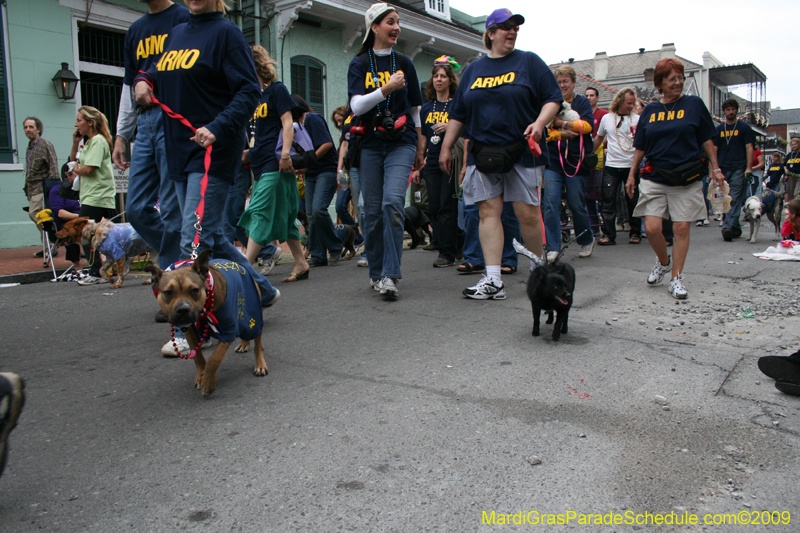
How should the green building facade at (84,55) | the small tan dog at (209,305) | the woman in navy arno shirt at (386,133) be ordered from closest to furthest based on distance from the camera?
the small tan dog at (209,305) < the woman in navy arno shirt at (386,133) < the green building facade at (84,55)

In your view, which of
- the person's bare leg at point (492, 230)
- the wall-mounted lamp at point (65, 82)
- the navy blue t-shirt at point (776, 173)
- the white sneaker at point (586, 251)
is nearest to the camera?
the person's bare leg at point (492, 230)

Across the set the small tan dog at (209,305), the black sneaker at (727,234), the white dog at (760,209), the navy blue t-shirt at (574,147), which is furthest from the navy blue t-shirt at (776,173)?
the small tan dog at (209,305)

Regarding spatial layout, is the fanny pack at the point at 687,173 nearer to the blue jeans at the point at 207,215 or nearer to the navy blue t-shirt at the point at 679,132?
the navy blue t-shirt at the point at 679,132

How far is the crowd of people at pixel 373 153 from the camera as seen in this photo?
3668mm

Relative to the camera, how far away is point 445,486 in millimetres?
2045

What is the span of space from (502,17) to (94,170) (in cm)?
531

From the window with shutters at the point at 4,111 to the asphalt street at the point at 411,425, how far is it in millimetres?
7857

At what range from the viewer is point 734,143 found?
10344mm

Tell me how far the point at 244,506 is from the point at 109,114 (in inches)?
494

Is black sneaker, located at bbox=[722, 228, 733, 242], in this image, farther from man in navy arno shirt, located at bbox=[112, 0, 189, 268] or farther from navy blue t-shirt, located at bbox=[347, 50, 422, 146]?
man in navy arno shirt, located at bbox=[112, 0, 189, 268]

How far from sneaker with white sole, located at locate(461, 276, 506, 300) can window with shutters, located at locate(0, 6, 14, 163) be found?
31.6ft

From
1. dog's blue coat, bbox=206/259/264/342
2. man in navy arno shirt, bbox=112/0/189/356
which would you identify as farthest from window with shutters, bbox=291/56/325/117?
dog's blue coat, bbox=206/259/264/342

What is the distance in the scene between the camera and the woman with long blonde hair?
24.2 ft

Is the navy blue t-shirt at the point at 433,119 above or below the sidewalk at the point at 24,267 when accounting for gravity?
above
